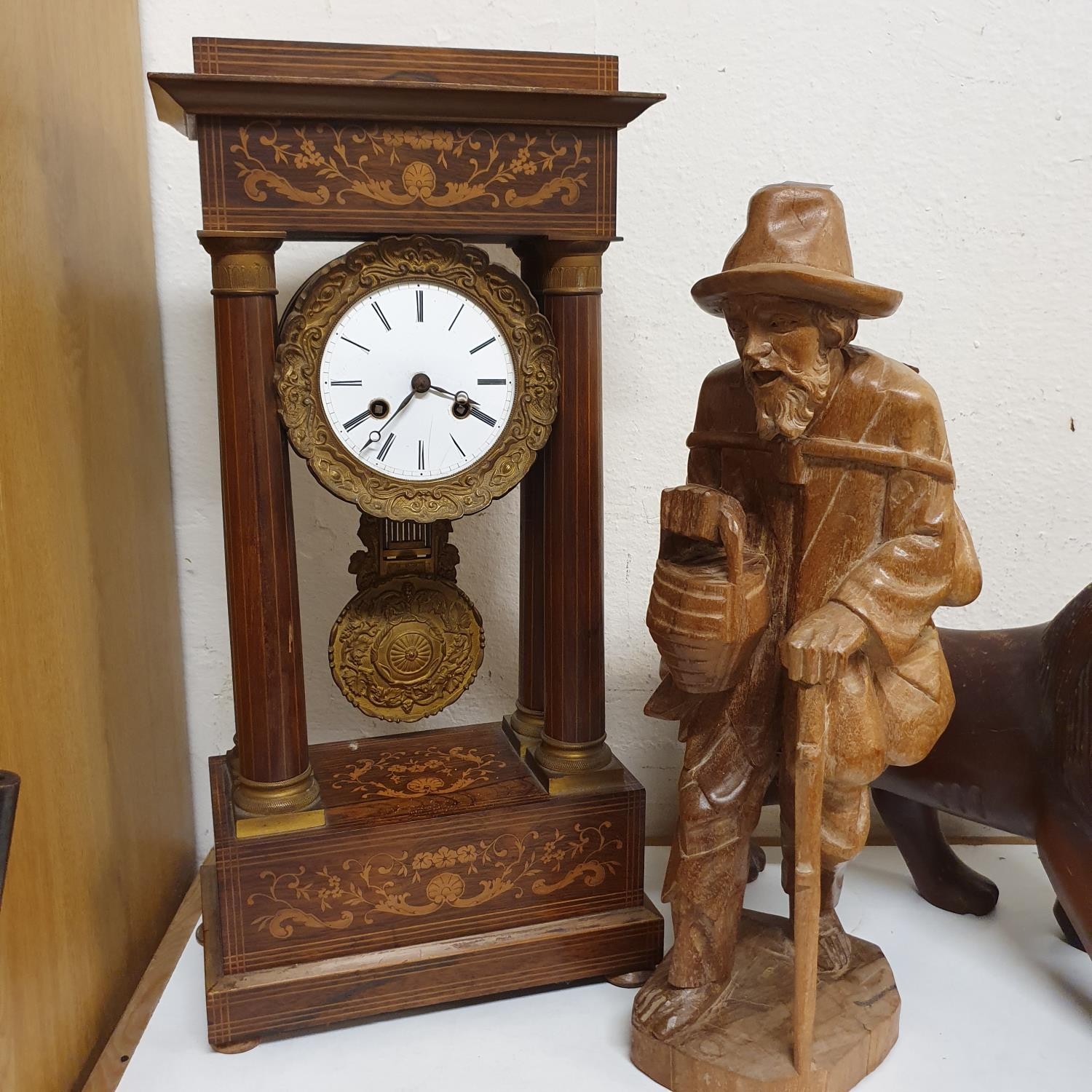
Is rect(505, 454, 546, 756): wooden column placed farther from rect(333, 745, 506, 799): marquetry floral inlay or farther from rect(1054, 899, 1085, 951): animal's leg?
rect(1054, 899, 1085, 951): animal's leg

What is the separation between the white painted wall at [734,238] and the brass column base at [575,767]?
36 centimetres

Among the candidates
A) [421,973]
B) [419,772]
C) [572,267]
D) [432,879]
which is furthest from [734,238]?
[421,973]

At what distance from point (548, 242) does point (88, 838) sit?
88 centimetres

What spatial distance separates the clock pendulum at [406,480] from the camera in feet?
3.80

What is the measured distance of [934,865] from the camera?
1524 millimetres

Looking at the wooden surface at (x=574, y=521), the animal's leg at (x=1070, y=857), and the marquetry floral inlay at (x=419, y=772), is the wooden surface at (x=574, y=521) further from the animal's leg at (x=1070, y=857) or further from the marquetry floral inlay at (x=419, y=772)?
the animal's leg at (x=1070, y=857)

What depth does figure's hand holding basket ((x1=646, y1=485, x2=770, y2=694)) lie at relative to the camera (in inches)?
43.4

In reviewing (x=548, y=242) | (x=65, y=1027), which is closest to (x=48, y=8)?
(x=548, y=242)

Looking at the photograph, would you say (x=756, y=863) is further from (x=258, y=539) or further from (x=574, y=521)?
(x=258, y=539)

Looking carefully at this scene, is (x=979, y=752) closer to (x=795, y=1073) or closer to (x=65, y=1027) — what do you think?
(x=795, y=1073)

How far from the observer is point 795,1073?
1098 millimetres

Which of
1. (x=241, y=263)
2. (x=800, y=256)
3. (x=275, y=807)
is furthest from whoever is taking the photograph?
(x=275, y=807)

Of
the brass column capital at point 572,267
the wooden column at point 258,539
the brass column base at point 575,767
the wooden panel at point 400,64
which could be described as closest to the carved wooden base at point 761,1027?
the brass column base at point 575,767

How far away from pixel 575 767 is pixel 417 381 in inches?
20.3
